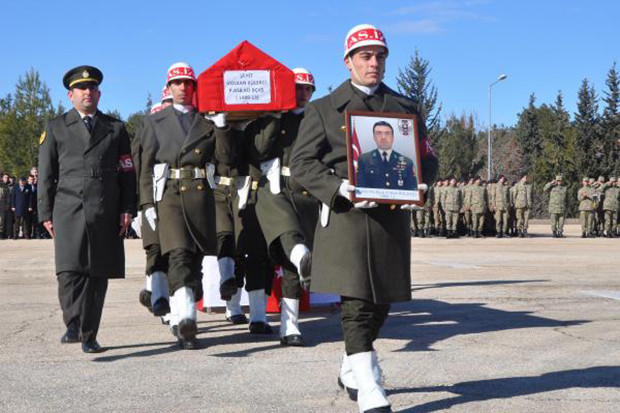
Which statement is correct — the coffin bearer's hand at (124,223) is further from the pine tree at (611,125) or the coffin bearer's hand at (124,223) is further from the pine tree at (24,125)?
the pine tree at (24,125)

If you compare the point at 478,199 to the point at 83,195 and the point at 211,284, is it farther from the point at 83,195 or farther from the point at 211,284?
the point at 83,195

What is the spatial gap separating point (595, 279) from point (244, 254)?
22.7ft

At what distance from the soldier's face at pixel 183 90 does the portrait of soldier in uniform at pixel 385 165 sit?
3.09 meters

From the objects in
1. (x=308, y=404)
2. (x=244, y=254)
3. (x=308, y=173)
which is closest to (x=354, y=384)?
(x=308, y=404)

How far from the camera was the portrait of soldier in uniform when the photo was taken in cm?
485

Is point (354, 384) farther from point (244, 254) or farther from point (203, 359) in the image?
point (244, 254)

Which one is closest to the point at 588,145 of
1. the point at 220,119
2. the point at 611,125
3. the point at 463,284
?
the point at 611,125

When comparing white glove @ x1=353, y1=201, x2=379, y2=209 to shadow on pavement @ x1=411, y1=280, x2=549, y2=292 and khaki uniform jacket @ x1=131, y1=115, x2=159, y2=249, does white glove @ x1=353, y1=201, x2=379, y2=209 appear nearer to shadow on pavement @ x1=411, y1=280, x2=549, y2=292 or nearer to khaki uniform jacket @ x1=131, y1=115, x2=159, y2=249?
khaki uniform jacket @ x1=131, y1=115, x2=159, y2=249

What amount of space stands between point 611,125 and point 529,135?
1386cm

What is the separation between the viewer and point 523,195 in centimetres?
3005

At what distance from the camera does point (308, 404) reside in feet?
17.3

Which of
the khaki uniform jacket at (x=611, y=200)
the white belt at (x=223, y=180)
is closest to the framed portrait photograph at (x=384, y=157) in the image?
the white belt at (x=223, y=180)

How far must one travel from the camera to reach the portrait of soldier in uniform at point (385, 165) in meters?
4.85

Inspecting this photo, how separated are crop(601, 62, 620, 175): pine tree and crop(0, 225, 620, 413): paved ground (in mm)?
36576
